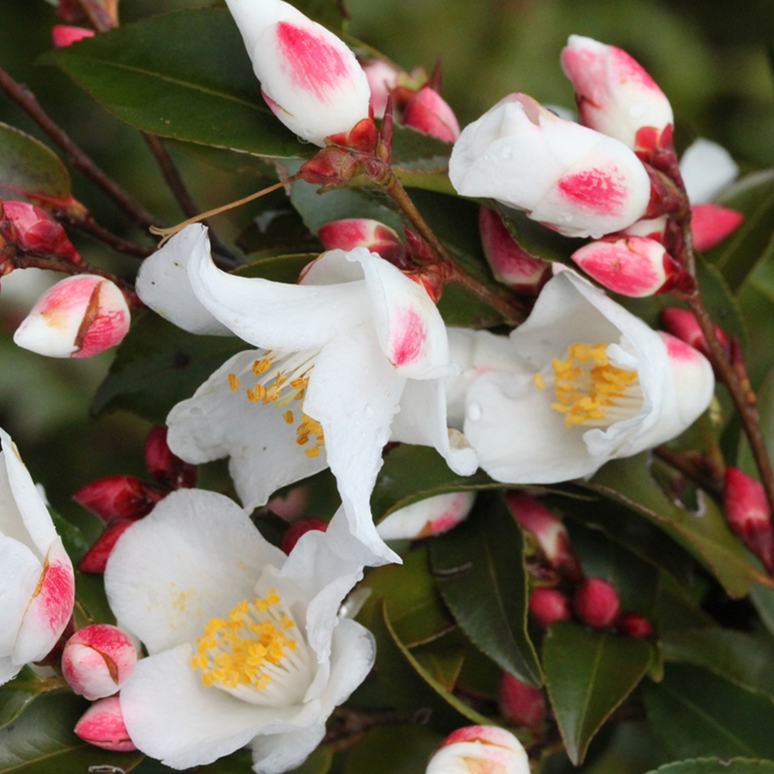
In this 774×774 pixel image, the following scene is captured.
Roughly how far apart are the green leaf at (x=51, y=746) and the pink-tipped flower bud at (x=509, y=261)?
357 millimetres

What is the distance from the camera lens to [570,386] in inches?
26.1

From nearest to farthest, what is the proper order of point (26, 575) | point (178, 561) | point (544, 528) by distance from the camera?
point (26, 575) < point (178, 561) < point (544, 528)

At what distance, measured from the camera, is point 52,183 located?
2.17 feet

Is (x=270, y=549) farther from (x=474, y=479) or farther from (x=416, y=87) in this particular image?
(x=416, y=87)

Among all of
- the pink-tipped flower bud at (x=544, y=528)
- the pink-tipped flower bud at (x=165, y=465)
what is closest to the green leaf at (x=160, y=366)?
the pink-tipped flower bud at (x=165, y=465)

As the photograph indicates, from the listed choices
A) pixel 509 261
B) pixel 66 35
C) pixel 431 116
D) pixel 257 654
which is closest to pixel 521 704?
pixel 257 654

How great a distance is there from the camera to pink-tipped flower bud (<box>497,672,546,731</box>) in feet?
2.30

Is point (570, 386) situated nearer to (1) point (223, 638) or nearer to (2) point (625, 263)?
(2) point (625, 263)

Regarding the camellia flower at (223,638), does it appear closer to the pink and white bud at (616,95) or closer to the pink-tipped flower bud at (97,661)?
the pink-tipped flower bud at (97,661)

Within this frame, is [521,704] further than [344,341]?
Yes

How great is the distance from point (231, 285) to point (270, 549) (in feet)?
0.60

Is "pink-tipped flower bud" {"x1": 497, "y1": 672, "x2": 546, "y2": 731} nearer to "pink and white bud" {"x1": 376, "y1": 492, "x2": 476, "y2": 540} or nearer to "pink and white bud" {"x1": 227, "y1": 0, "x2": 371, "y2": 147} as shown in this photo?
"pink and white bud" {"x1": 376, "y1": 492, "x2": 476, "y2": 540}

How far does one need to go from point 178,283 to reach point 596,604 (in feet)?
1.22

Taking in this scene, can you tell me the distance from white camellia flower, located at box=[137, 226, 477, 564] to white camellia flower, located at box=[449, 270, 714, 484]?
0.20 feet
